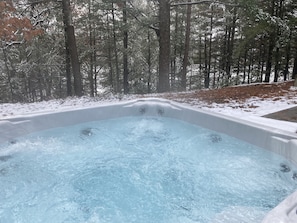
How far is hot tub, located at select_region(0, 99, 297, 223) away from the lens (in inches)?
107

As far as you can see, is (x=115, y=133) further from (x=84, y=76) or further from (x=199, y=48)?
(x=84, y=76)

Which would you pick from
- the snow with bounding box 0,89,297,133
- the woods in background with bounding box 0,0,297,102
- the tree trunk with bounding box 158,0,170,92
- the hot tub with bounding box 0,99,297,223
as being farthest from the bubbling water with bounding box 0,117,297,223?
the woods in background with bounding box 0,0,297,102

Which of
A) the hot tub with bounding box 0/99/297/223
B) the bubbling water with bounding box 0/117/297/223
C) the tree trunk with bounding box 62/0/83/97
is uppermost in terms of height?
the tree trunk with bounding box 62/0/83/97

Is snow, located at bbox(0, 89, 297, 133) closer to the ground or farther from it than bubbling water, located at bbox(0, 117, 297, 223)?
farther from it

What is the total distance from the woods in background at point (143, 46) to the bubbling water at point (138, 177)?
3388 millimetres

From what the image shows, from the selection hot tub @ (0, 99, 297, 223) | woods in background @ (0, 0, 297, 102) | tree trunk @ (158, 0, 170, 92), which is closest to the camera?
hot tub @ (0, 99, 297, 223)

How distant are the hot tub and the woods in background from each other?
2.60 m

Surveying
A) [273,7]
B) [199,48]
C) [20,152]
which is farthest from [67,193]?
[199,48]

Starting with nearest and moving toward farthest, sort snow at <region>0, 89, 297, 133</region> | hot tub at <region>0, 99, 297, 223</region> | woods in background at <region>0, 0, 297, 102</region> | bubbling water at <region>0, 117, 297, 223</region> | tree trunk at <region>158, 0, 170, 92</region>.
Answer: bubbling water at <region>0, 117, 297, 223</region> → hot tub at <region>0, 99, 297, 223</region> → snow at <region>0, 89, 297, 133</region> → tree trunk at <region>158, 0, 170, 92</region> → woods in background at <region>0, 0, 297, 102</region>

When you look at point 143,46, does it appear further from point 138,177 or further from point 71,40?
point 138,177

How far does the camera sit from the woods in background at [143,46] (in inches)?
272

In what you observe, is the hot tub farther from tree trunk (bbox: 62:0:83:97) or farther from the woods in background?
tree trunk (bbox: 62:0:83:97)

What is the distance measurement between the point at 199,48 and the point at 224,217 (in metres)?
11.5

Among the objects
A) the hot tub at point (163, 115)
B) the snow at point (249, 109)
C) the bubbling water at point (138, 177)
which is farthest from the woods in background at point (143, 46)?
the bubbling water at point (138, 177)
